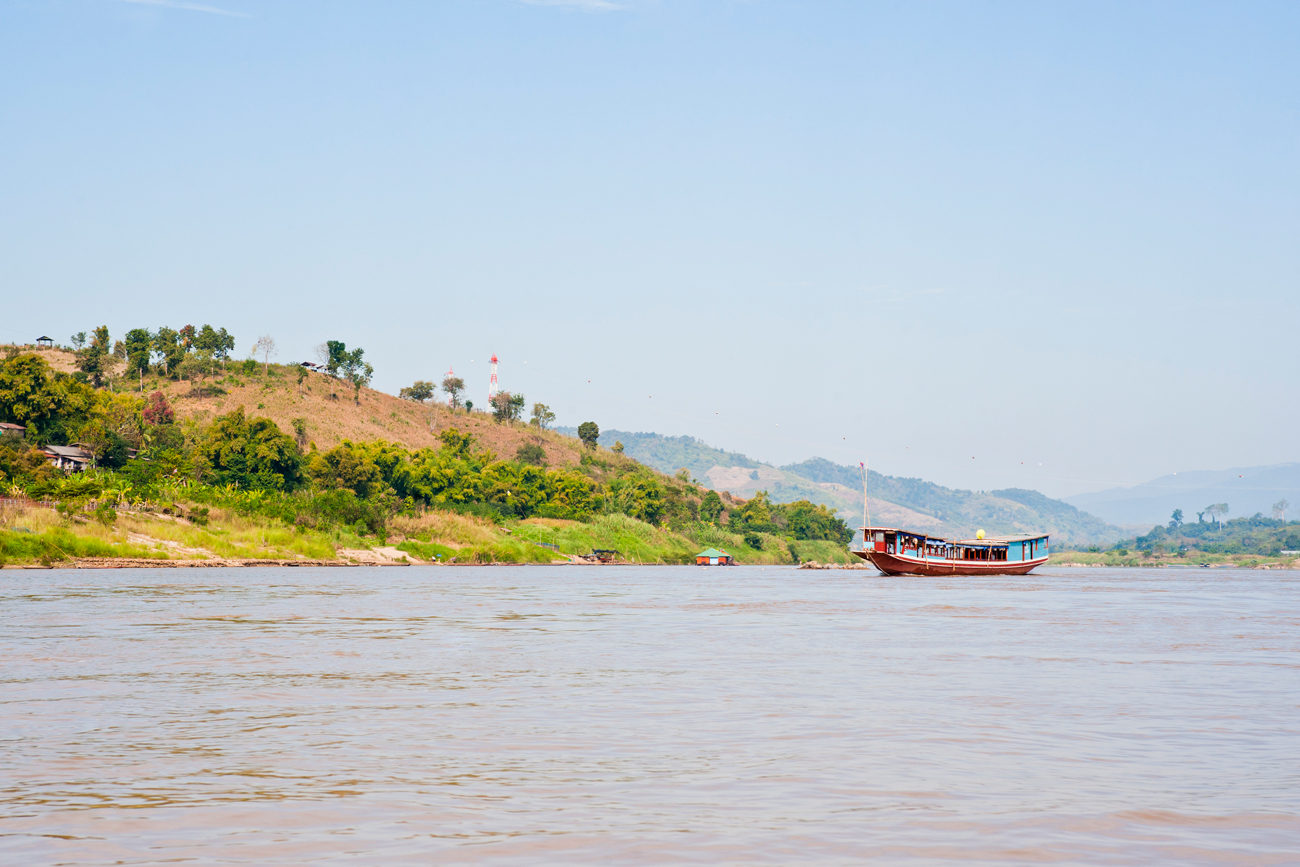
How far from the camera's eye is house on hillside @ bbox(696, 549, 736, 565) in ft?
515

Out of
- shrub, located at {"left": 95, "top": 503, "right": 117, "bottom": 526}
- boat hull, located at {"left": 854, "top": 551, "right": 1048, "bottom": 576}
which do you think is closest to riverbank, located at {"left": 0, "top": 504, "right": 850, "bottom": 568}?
shrub, located at {"left": 95, "top": 503, "right": 117, "bottom": 526}

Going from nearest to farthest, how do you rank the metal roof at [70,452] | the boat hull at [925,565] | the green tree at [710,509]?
the metal roof at [70,452], the boat hull at [925,565], the green tree at [710,509]

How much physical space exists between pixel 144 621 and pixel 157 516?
2281 inches

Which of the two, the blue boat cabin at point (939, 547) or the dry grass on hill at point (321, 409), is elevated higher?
the dry grass on hill at point (321, 409)

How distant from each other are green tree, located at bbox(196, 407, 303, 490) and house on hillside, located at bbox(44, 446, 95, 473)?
33.1 ft

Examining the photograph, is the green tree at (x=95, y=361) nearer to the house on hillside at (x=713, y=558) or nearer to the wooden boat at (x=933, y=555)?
the house on hillside at (x=713, y=558)

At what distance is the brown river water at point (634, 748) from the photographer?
1001cm

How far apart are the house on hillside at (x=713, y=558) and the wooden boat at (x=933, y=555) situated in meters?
48.0

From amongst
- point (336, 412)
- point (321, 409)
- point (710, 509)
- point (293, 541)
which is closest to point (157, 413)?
point (321, 409)

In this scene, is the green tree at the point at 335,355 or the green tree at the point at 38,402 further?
the green tree at the point at 335,355

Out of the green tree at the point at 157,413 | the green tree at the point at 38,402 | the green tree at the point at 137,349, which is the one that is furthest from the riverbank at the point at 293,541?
the green tree at the point at 137,349

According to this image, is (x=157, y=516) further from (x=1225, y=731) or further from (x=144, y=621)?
(x=1225, y=731)

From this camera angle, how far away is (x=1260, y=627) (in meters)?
41.3

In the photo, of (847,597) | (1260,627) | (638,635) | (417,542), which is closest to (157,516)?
(417,542)
